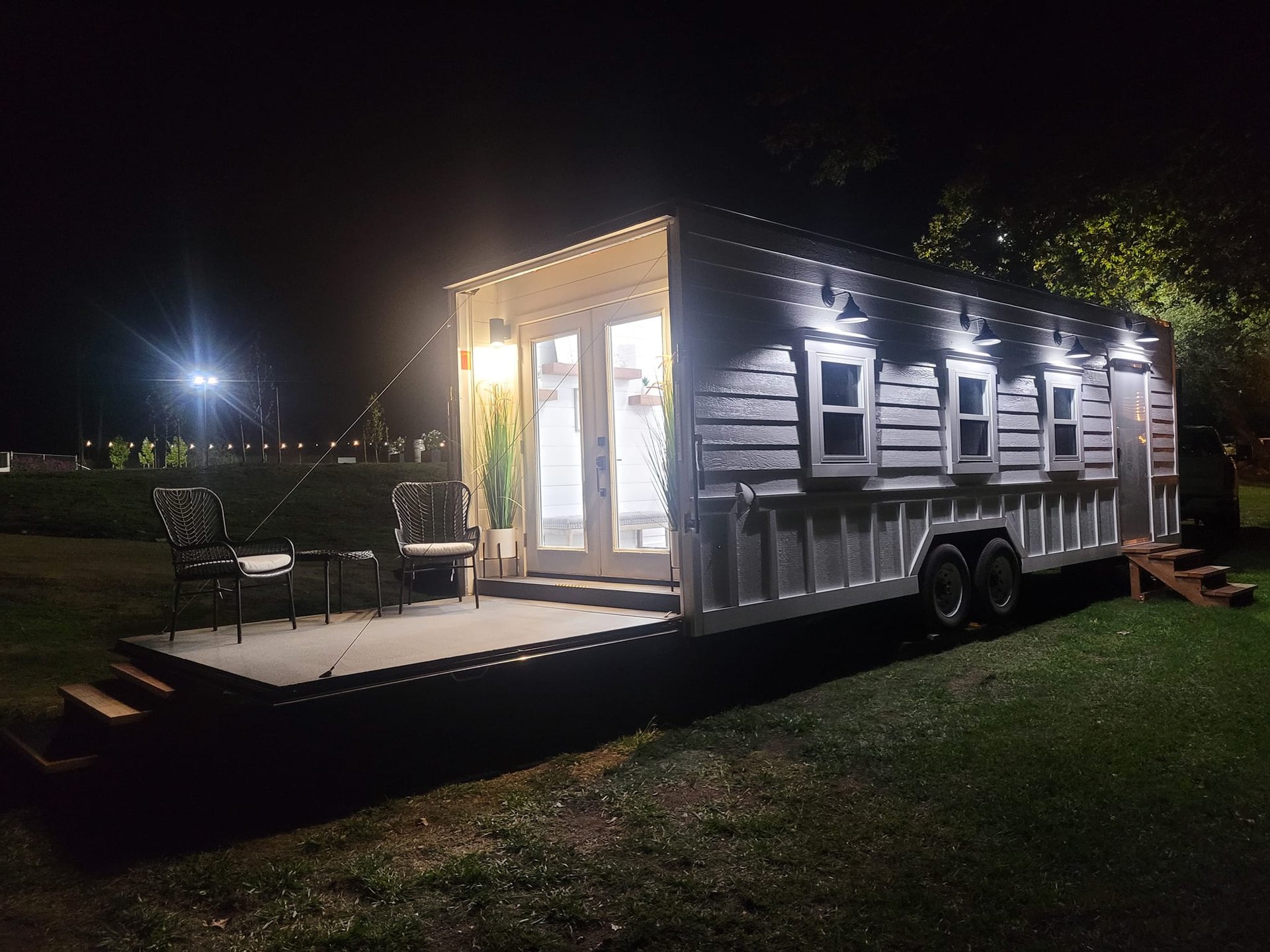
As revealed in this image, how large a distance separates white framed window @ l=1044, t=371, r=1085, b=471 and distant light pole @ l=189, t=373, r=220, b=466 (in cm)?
1997

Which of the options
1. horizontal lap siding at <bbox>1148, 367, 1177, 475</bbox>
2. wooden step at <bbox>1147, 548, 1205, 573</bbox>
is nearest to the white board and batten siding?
wooden step at <bbox>1147, 548, 1205, 573</bbox>

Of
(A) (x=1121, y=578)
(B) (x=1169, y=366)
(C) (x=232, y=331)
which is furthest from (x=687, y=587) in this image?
(C) (x=232, y=331)

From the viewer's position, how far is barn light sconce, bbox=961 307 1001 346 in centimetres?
748

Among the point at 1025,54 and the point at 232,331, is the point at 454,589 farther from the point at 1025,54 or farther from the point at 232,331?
the point at 232,331

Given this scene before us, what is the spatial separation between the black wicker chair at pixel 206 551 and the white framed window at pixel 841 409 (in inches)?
131

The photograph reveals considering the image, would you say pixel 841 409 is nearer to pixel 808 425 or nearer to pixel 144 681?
pixel 808 425

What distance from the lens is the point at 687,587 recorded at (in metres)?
5.04

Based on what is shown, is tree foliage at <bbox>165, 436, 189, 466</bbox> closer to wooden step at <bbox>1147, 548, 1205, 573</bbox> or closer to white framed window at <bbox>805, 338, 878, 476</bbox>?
white framed window at <bbox>805, 338, 878, 476</bbox>

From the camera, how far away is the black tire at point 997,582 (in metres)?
7.49

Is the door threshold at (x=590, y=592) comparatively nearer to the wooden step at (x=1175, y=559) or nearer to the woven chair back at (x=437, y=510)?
the woven chair back at (x=437, y=510)

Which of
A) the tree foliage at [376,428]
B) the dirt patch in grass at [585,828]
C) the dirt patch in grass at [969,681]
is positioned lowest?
the dirt patch in grass at [585,828]

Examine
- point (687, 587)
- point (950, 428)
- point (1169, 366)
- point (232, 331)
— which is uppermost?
point (232, 331)

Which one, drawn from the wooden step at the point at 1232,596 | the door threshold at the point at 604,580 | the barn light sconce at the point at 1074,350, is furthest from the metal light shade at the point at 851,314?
the wooden step at the point at 1232,596

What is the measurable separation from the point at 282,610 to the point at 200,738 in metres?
5.84
